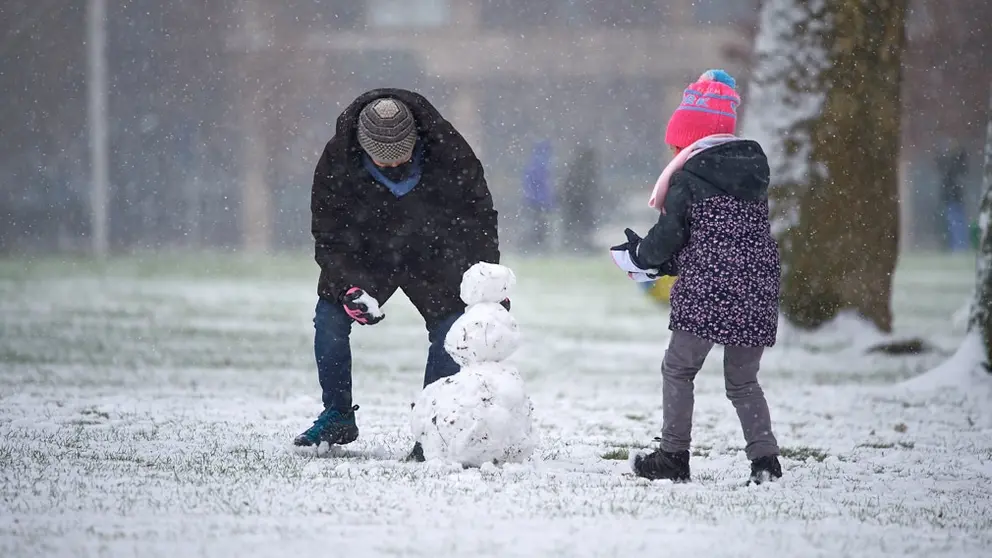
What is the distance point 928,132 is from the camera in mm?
35594

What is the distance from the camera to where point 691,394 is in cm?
544

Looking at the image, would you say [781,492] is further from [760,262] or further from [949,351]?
[949,351]

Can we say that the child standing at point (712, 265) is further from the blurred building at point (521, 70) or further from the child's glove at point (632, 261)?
the blurred building at point (521, 70)

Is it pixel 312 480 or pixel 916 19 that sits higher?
pixel 916 19

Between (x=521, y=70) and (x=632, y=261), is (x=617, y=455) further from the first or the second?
(x=521, y=70)

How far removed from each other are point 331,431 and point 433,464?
65 cm

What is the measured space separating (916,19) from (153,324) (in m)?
18.9

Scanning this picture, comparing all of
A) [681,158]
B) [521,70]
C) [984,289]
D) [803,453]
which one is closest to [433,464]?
[681,158]

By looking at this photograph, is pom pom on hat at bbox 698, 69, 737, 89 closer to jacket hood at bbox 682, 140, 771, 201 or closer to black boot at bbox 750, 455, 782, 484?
jacket hood at bbox 682, 140, 771, 201

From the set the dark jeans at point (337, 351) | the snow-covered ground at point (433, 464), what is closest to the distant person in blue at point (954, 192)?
the snow-covered ground at point (433, 464)

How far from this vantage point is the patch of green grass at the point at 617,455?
619 cm

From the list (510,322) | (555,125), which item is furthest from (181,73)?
(510,322)

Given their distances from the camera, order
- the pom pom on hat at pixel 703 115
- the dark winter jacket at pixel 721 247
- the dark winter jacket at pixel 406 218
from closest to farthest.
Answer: the dark winter jacket at pixel 721 247
the pom pom on hat at pixel 703 115
the dark winter jacket at pixel 406 218

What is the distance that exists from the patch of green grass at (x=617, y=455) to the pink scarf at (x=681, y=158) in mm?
1223
